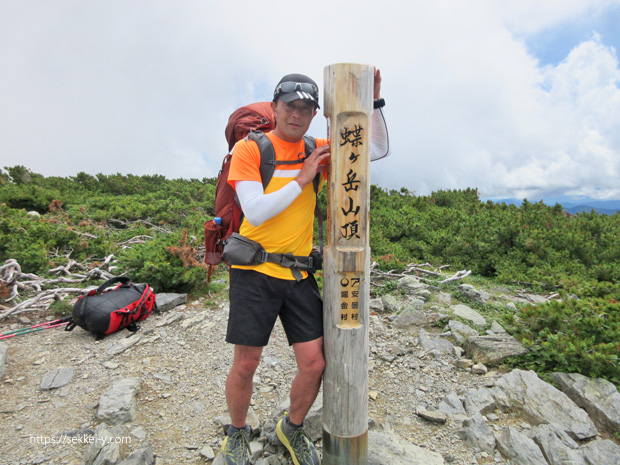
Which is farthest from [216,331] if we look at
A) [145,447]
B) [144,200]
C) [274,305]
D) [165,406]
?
[144,200]

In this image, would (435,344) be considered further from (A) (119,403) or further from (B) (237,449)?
(A) (119,403)

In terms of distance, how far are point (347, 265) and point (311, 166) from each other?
0.71 meters

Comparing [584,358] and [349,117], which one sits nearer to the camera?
[349,117]

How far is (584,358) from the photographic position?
3.57m

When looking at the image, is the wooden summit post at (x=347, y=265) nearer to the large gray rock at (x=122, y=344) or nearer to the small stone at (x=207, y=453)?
the small stone at (x=207, y=453)

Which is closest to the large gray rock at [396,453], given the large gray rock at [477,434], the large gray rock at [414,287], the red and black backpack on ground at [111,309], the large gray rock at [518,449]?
the large gray rock at [477,434]

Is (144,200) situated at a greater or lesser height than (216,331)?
greater

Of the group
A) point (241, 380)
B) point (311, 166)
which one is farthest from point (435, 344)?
point (311, 166)

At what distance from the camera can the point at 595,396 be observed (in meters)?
3.36

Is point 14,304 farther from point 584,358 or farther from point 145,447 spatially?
point 584,358

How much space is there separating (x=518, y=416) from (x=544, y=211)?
26.2 feet

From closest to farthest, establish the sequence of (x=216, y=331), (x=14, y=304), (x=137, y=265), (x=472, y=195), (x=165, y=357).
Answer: (x=165, y=357) < (x=216, y=331) < (x=14, y=304) < (x=137, y=265) < (x=472, y=195)

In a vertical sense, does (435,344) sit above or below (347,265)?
below

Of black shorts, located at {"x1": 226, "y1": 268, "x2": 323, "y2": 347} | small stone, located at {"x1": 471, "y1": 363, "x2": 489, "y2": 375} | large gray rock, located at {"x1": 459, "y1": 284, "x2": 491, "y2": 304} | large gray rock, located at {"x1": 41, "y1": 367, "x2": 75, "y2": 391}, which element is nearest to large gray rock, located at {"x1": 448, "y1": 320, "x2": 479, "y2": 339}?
small stone, located at {"x1": 471, "y1": 363, "x2": 489, "y2": 375}
